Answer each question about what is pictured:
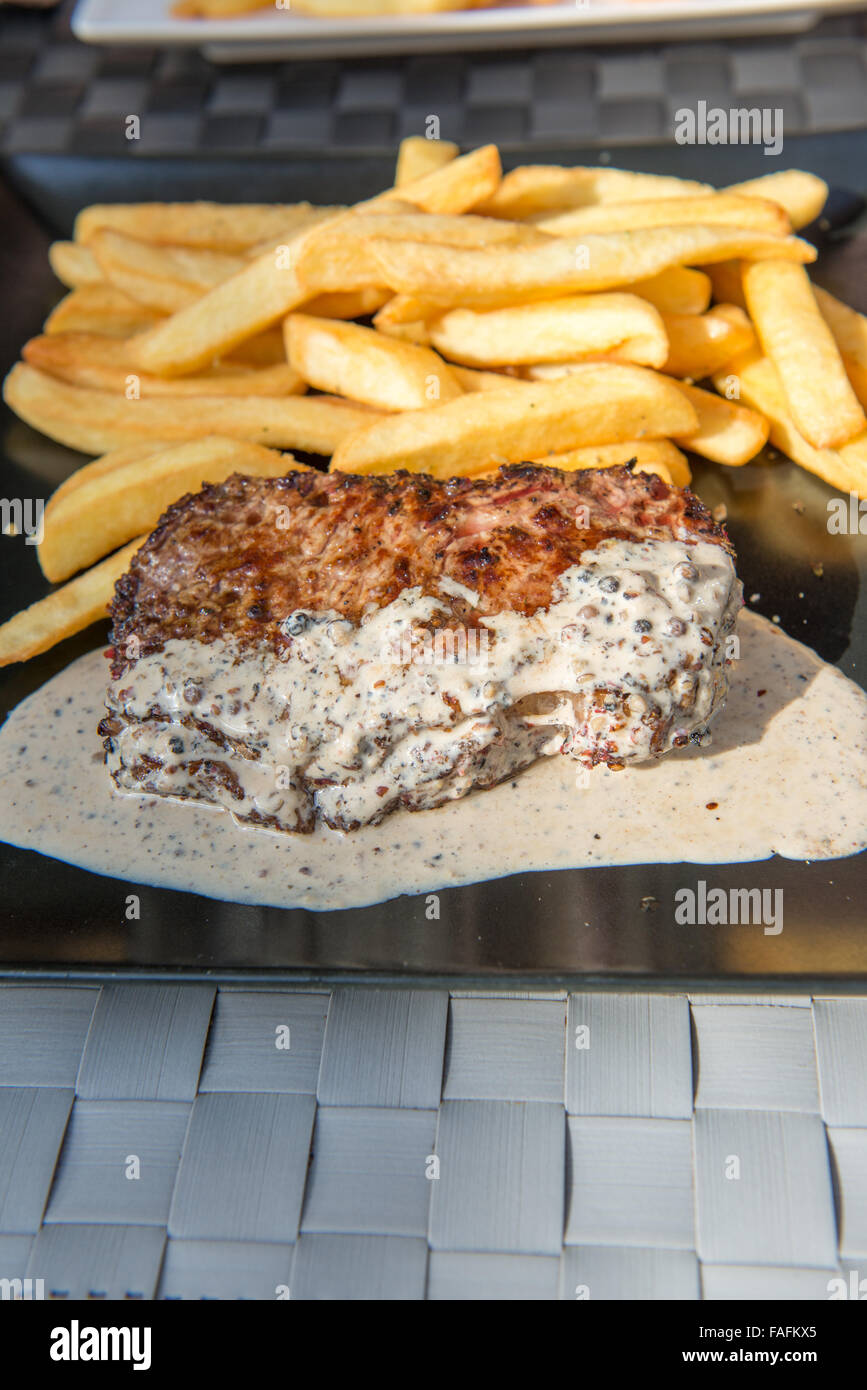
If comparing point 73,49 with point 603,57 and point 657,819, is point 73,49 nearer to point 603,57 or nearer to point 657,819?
point 603,57

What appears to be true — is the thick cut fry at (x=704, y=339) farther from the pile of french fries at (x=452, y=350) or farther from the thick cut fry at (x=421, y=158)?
the thick cut fry at (x=421, y=158)

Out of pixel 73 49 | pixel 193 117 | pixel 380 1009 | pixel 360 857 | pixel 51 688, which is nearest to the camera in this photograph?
pixel 380 1009

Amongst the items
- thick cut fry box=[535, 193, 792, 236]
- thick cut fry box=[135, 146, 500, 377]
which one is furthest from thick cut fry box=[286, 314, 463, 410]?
thick cut fry box=[535, 193, 792, 236]

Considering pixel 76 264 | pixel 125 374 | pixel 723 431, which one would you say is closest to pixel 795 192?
pixel 723 431

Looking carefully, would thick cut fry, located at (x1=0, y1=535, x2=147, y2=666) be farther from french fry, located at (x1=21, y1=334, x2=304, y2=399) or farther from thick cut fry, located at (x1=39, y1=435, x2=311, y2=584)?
french fry, located at (x1=21, y1=334, x2=304, y2=399)

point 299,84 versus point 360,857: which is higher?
point 299,84

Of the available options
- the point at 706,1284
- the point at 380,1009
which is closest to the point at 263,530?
the point at 380,1009

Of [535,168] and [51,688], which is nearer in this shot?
[51,688]

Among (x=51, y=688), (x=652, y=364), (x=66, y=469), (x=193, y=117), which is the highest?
(x=193, y=117)
